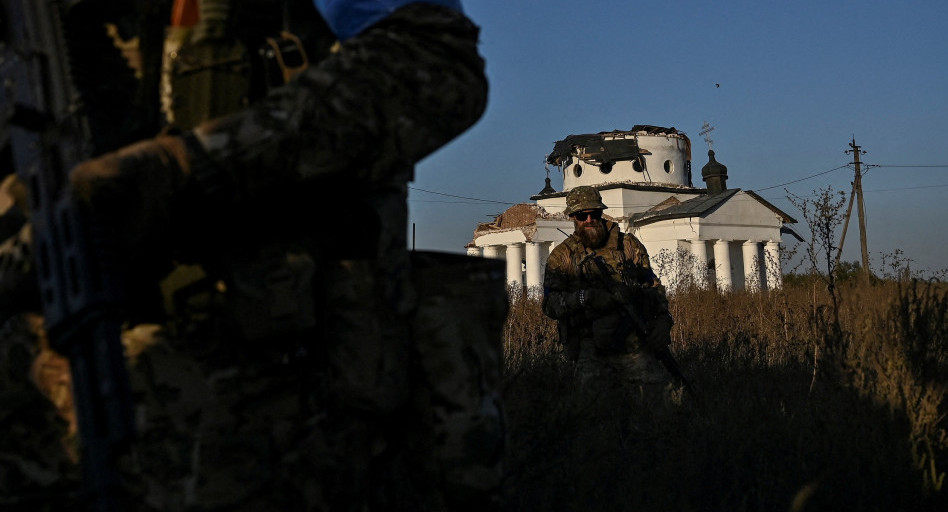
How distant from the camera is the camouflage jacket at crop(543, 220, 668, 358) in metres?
7.16

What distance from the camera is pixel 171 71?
4.35 ft

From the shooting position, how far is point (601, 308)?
7.03 m

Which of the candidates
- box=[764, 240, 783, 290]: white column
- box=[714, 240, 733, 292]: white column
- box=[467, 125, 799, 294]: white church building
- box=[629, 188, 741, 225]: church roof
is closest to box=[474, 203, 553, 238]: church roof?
box=[467, 125, 799, 294]: white church building

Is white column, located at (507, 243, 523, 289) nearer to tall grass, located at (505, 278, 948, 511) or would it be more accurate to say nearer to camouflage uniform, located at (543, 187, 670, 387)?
camouflage uniform, located at (543, 187, 670, 387)

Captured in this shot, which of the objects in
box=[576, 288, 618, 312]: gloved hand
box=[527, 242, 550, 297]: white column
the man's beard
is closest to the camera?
box=[576, 288, 618, 312]: gloved hand

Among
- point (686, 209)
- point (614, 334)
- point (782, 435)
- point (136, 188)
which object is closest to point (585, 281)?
point (614, 334)

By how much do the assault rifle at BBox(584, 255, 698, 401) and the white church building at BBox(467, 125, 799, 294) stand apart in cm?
2581

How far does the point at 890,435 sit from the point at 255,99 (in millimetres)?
3878

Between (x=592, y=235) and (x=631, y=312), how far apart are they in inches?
29.6

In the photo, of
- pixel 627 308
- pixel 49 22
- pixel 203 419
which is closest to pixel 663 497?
pixel 203 419

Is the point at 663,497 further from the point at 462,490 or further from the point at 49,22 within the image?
the point at 49,22

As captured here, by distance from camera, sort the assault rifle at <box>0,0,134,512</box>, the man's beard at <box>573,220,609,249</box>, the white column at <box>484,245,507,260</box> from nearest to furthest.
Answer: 1. the assault rifle at <box>0,0,134,512</box>
2. the man's beard at <box>573,220,609,249</box>
3. the white column at <box>484,245,507,260</box>

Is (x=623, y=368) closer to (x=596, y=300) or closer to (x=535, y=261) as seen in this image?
(x=596, y=300)

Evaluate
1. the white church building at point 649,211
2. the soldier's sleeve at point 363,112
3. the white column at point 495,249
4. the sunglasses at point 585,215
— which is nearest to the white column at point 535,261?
the white church building at point 649,211
